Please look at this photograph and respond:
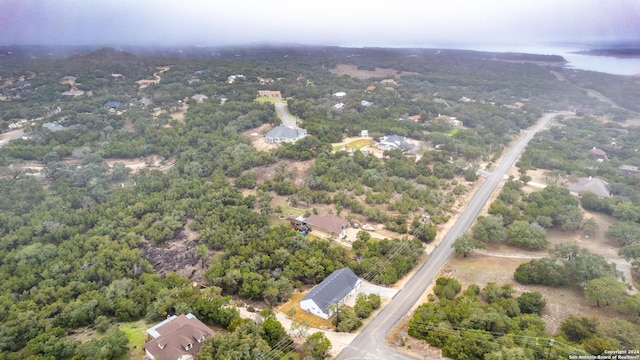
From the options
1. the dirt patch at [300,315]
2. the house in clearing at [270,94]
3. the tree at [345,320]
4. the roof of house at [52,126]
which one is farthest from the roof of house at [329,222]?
the house in clearing at [270,94]

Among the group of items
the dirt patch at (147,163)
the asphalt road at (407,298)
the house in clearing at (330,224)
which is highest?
the dirt patch at (147,163)

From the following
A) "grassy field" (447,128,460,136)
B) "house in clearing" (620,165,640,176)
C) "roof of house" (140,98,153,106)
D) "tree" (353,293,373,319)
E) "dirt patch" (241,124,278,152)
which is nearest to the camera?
"tree" (353,293,373,319)

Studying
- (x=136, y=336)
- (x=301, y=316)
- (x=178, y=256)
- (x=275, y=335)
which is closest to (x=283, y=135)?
(x=178, y=256)

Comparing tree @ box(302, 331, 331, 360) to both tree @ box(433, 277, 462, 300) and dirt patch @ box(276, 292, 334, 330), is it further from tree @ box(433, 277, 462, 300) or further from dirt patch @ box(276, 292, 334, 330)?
tree @ box(433, 277, 462, 300)

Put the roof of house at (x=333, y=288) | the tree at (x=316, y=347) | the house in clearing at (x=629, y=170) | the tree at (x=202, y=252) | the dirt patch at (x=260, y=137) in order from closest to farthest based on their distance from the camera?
the tree at (x=316, y=347) → the roof of house at (x=333, y=288) → the tree at (x=202, y=252) → the house in clearing at (x=629, y=170) → the dirt patch at (x=260, y=137)

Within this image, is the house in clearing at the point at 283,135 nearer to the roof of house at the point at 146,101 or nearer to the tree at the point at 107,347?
the roof of house at the point at 146,101

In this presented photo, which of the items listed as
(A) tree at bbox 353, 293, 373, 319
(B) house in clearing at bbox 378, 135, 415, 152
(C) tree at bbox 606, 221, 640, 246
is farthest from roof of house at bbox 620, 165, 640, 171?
(A) tree at bbox 353, 293, 373, 319
